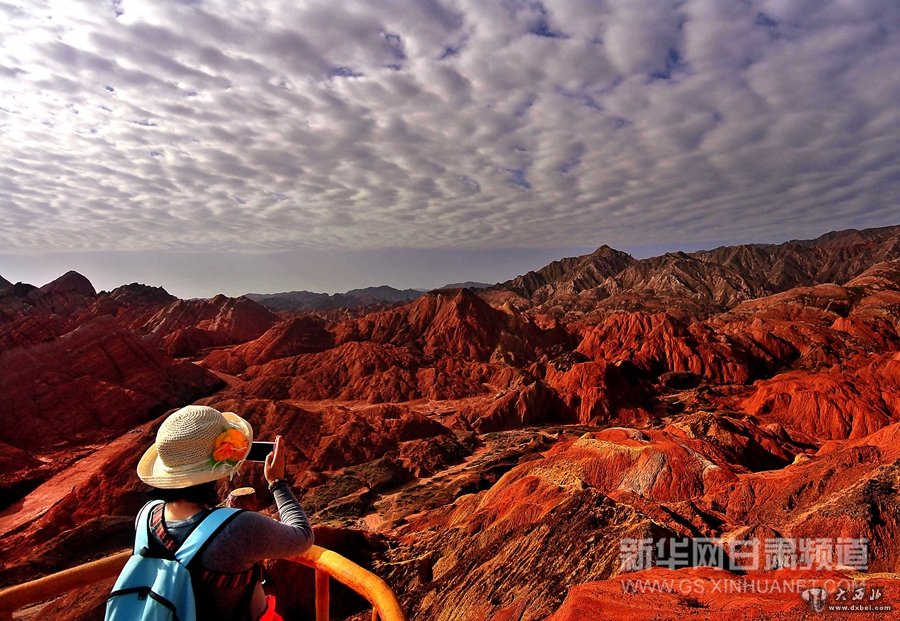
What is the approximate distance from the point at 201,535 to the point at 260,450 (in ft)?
2.78

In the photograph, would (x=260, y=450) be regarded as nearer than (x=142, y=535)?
No

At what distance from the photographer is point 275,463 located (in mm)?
2762

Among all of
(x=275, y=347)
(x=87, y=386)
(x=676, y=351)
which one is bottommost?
(x=87, y=386)

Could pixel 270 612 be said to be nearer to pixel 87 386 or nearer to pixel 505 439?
pixel 505 439

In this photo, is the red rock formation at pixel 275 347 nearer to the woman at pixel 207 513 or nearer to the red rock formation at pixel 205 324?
the red rock formation at pixel 205 324

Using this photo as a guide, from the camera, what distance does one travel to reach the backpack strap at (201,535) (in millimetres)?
1968

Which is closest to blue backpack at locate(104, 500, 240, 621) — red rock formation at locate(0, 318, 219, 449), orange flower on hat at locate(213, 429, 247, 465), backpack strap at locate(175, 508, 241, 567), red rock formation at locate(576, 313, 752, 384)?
backpack strap at locate(175, 508, 241, 567)

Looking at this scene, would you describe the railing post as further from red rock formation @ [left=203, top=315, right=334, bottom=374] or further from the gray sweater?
red rock formation @ [left=203, top=315, right=334, bottom=374]

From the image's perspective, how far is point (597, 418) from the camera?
4472 cm

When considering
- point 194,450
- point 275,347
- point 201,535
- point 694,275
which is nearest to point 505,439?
point 194,450

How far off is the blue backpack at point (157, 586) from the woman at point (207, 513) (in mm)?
43

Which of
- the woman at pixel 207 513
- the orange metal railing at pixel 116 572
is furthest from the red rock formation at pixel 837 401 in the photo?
the woman at pixel 207 513

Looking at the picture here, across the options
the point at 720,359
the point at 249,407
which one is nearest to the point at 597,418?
the point at 720,359

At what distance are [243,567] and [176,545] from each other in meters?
0.31
